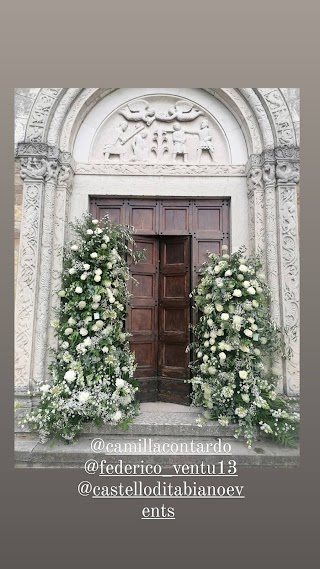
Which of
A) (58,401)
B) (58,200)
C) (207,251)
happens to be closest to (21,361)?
(58,401)

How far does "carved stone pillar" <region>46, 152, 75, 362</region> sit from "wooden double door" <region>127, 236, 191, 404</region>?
0.94m

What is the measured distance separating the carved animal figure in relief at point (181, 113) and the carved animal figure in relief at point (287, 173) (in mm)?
1383

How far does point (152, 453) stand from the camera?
3705mm

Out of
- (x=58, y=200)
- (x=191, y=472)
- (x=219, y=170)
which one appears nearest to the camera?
(x=191, y=472)

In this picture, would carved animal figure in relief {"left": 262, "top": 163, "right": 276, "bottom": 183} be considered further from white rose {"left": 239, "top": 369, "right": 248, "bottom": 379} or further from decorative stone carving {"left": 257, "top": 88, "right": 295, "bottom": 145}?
white rose {"left": 239, "top": 369, "right": 248, "bottom": 379}

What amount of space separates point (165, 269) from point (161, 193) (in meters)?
1.01

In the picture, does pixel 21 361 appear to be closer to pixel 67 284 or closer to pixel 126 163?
pixel 67 284

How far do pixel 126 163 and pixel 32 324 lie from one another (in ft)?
7.85

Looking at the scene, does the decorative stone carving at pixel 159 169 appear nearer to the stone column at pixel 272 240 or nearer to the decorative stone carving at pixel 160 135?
the decorative stone carving at pixel 160 135

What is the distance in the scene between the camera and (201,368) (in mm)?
4102

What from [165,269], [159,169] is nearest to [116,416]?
[165,269]

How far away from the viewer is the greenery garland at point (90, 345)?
12.2ft

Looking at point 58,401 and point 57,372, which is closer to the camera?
point 58,401

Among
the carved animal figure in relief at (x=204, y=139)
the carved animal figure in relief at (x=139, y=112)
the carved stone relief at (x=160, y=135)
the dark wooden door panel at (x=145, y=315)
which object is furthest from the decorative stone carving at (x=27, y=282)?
the carved animal figure in relief at (x=204, y=139)
